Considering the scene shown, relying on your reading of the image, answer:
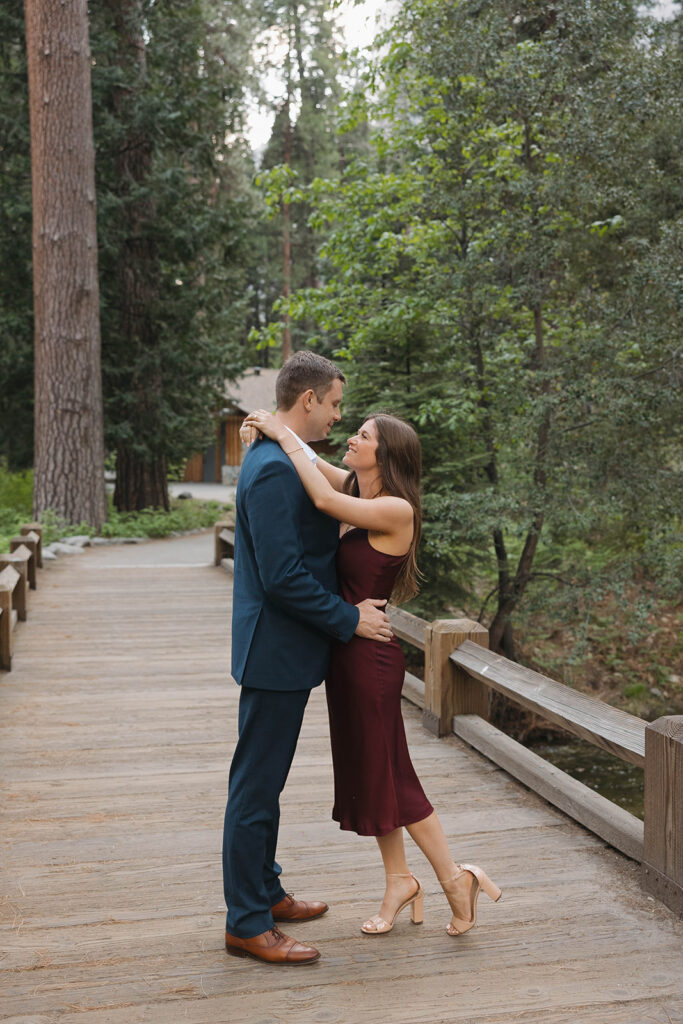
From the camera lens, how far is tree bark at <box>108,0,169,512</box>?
19109 mm

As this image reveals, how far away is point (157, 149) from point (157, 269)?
2.30 metres

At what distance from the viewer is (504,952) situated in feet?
9.92

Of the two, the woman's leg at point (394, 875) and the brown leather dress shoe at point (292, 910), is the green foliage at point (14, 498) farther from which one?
the woman's leg at point (394, 875)

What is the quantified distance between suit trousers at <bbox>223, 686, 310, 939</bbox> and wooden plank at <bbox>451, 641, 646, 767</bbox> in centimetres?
132

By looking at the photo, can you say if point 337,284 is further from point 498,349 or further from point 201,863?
point 201,863

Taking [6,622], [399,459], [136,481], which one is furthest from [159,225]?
[399,459]

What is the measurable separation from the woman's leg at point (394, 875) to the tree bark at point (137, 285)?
648 inches

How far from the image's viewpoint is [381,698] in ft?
9.91

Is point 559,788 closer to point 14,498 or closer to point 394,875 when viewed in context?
point 394,875

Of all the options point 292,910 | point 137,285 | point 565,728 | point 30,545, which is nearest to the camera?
point 292,910

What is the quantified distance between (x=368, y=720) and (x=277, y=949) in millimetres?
735

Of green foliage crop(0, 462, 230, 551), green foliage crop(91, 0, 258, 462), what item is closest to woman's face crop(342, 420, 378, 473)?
green foliage crop(0, 462, 230, 551)

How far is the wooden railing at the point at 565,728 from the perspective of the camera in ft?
10.9

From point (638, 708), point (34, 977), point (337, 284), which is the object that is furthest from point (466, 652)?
point (638, 708)
